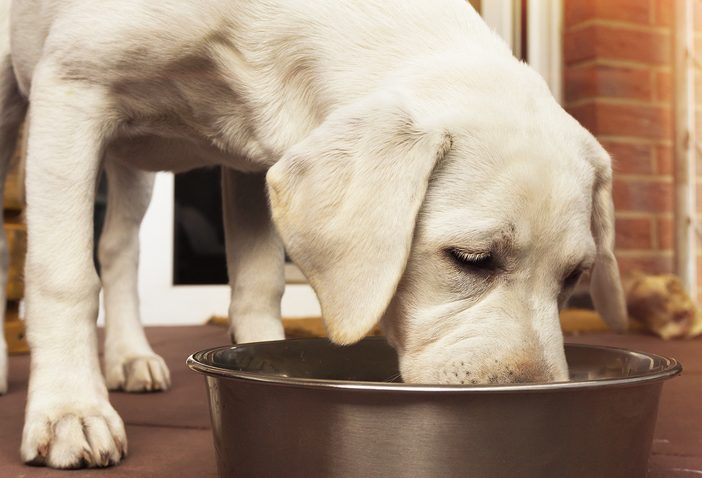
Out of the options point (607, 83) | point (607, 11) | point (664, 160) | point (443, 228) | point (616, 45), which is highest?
point (607, 11)

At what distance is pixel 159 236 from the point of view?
451 cm

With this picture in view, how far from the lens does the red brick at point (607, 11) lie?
4328 mm

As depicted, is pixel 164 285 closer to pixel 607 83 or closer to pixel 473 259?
pixel 607 83

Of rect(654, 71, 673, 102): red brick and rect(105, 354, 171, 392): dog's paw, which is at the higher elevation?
rect(654, 71, 673, 102): red brick

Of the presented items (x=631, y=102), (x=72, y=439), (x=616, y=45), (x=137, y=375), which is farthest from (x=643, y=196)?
(x=72, y=439)

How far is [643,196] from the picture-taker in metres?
4.40

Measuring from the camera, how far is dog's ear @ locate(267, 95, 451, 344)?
134 cm

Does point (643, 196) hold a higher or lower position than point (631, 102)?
lower

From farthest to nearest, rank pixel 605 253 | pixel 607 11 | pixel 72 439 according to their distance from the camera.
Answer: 1. pixel 607 11
2. pixel 605 253
3. pixel 72 439

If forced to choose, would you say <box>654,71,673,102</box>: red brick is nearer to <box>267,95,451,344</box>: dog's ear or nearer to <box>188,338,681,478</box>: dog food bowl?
<box>267,95,451,344</box>: dog's ear

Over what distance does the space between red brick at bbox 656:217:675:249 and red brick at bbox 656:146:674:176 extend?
0.23 meters

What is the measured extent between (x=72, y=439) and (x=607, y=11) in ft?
11.9

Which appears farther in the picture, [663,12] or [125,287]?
[663,12]

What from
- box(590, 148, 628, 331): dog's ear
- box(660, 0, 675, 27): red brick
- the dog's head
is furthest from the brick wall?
the dog's head
